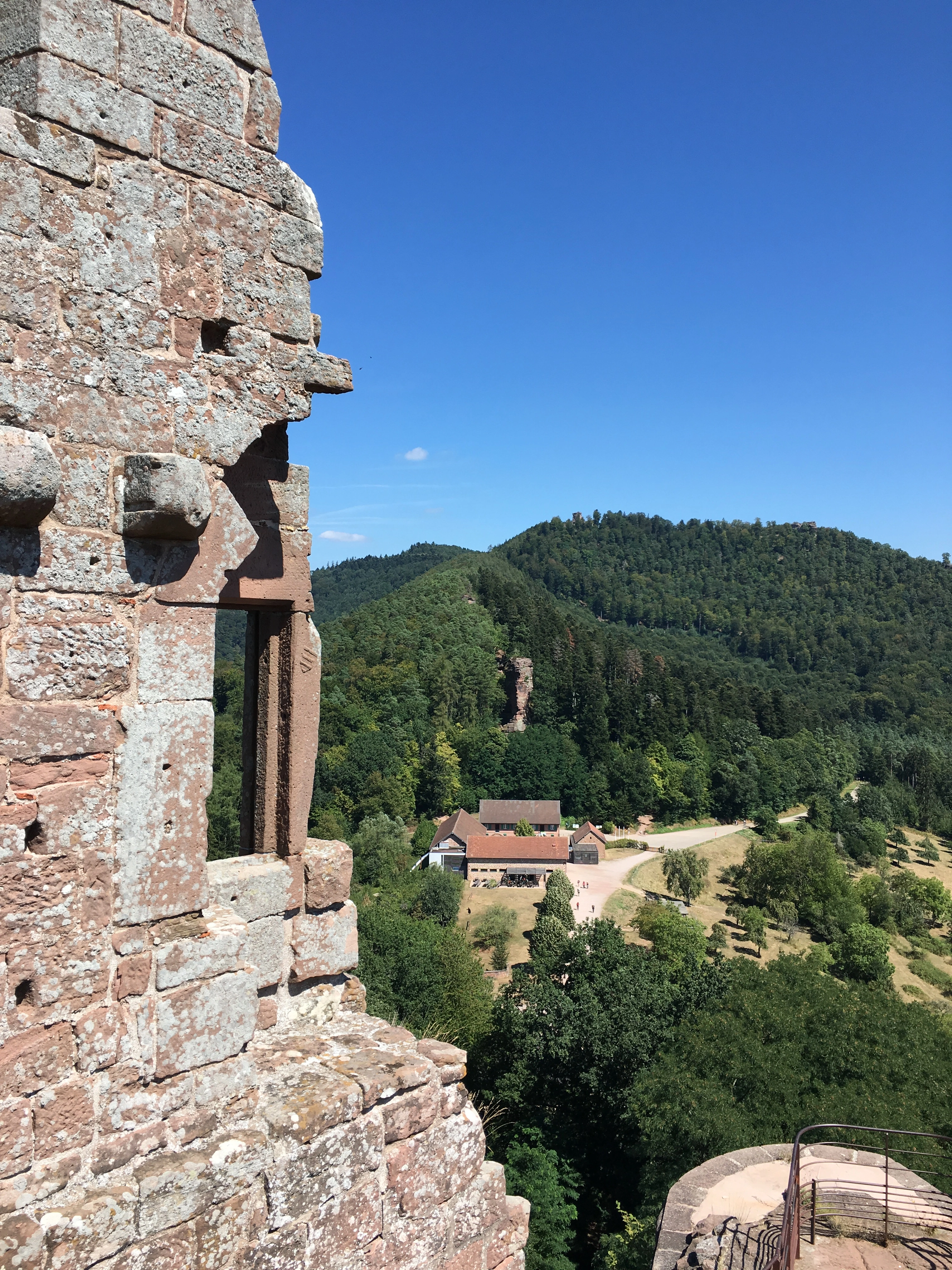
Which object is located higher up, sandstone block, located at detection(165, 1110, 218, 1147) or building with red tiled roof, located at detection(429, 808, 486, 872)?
sandstone block, located at detection(165, 1110, 218, 1147)

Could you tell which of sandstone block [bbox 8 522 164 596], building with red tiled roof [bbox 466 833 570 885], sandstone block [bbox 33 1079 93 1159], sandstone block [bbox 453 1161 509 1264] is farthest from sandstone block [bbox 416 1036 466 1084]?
building with red tiled roof [bbox 466 833 570 885]

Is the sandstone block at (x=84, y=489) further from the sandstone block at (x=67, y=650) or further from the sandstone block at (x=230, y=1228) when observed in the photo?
the sandstone block at (x=230, y=1228)

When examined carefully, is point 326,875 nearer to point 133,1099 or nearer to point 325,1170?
point 325,1170

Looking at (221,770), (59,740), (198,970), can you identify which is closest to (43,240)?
(59,740)

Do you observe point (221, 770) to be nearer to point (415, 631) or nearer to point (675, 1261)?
point (675, 1261)

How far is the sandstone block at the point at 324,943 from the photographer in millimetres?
4789

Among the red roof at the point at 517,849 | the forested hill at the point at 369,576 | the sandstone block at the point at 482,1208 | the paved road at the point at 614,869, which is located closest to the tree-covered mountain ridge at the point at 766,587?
the forested hill at the point at 369,576

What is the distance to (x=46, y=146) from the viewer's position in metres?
3.11

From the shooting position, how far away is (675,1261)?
7641 millimetres

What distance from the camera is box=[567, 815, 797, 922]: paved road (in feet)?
199

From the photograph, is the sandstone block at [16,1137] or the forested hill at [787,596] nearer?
the sandstone block at [16,1137]

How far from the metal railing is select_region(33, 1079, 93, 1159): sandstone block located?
18.5 ft

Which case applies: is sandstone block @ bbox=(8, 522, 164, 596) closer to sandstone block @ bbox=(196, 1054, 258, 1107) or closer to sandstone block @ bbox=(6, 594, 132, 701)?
sandstone block @ bbox=(6, 594, 132, 701)

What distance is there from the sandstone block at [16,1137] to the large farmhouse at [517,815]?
247ft
